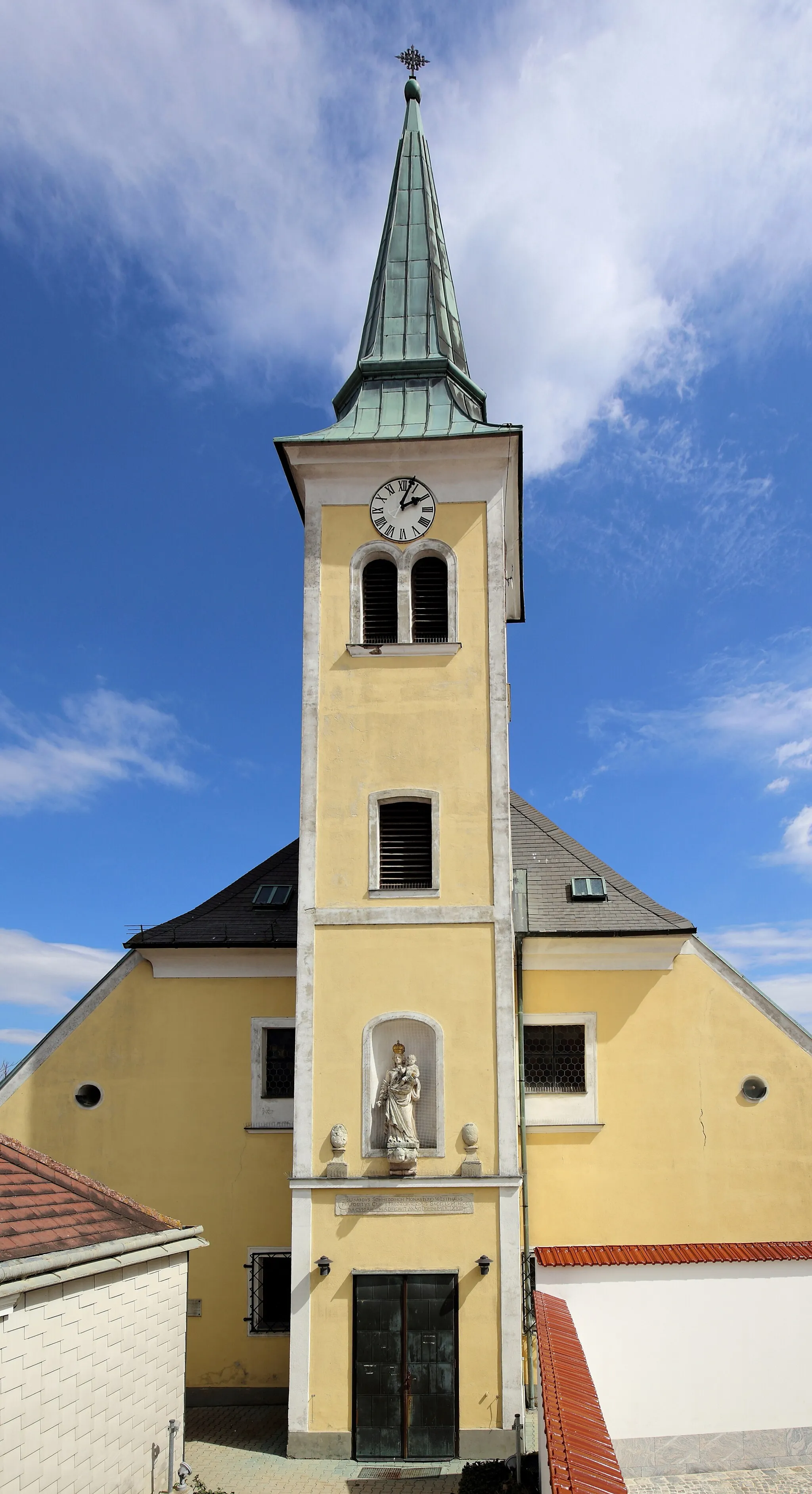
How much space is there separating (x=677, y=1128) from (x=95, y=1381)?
10.0 meters

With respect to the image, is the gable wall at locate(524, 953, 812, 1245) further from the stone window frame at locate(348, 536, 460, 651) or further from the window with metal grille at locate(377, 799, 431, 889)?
the stone window frame at locate(348, 536, 460, 651)

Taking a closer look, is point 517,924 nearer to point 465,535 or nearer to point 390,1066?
point 390,1066

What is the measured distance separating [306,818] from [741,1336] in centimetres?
895

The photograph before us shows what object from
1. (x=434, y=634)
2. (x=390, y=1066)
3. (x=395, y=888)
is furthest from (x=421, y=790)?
(x=390, y=1066)

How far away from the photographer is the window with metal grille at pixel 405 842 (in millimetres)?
16172

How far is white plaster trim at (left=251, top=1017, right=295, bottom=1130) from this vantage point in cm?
1788

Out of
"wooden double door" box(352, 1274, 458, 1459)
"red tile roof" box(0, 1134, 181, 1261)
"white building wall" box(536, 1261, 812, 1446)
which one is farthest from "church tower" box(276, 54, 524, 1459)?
"red tile roof" box(0, 1134, 181, 1261)

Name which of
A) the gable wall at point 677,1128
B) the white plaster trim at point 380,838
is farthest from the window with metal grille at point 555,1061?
the white plaster trim at point 380,838

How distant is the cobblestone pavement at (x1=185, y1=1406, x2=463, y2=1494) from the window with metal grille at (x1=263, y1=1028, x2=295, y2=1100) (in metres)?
4.69

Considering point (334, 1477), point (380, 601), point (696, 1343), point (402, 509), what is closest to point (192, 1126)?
point (334, 1477)

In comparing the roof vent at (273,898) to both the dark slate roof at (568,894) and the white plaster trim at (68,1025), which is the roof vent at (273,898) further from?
the dark slate roof at (568,894)

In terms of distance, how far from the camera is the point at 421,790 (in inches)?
639

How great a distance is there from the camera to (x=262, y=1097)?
1805cm

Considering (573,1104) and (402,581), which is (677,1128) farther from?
(402,581)
